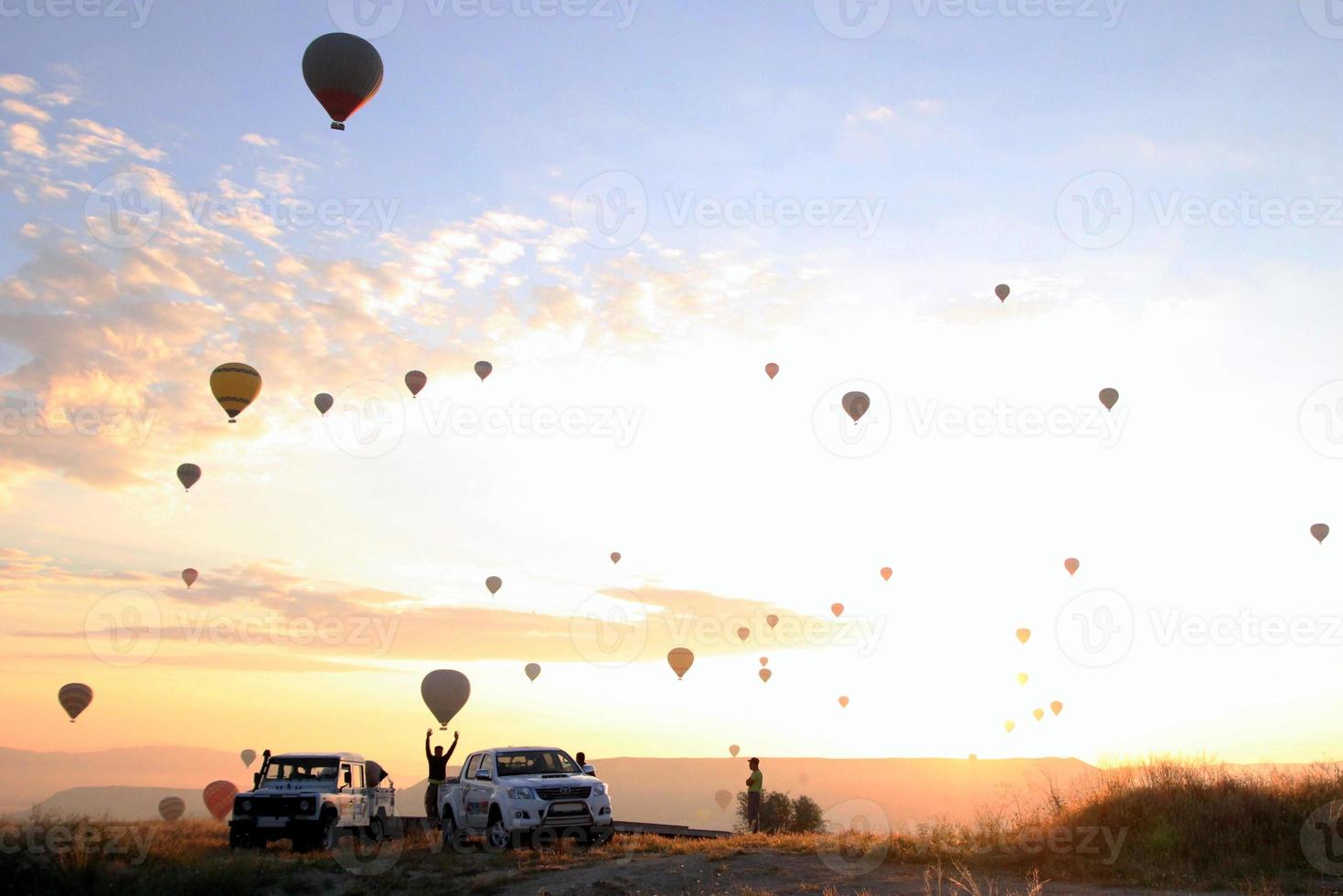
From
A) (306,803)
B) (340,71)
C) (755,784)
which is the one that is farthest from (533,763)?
(340,71)

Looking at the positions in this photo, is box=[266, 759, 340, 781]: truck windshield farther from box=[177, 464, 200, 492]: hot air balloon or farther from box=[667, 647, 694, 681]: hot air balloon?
box=[667, 647, 694, 681]: hot air balloon

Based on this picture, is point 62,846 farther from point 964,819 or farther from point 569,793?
point 964,819

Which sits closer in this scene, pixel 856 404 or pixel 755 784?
pixel 755 784

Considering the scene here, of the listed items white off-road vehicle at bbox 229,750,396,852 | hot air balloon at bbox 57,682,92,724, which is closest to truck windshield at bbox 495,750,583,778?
white off-road vehicle at bbox 229,750,396,852

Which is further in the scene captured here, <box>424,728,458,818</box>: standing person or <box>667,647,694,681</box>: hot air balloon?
<box>667,647,694,681</box>: hot air balloon

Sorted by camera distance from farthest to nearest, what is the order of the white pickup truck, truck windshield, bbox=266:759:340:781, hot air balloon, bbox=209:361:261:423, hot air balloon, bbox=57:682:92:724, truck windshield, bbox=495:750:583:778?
hot air balloon, bbox=57:682:92:724 < hot air balloon, bbox=209:361:261:423 < truck windshield, bbox=266:759:340:781 < truck windshield, bbox=495:750:583:778 < the white pickup truck

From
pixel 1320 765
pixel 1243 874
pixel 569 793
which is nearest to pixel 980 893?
pixel 1243 874

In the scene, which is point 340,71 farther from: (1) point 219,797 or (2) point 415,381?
(1) point 219,797
